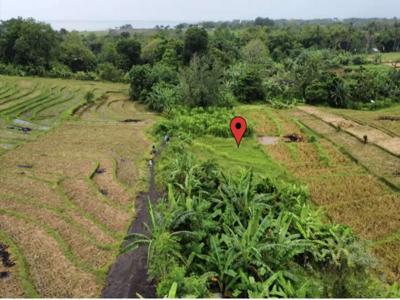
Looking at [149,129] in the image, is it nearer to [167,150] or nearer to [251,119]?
[167,150]

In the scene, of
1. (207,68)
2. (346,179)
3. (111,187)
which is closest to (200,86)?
(207,68)

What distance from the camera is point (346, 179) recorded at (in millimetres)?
16016

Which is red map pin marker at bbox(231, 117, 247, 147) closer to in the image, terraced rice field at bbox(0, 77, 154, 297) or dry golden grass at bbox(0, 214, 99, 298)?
terraced rice field at bbox(0, 77, 154, 297)

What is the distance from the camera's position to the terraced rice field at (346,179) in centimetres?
1194

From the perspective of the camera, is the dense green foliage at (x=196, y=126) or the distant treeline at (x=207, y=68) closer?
the dense green foliage at (x=196, y=126)

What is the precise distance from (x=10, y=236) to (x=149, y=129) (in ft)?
44.7

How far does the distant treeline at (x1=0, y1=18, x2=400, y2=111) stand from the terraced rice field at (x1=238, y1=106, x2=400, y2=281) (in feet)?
28.1

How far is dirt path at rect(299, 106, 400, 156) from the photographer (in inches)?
789

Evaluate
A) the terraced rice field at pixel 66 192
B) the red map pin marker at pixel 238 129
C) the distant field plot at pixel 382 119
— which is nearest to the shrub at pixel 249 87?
the distant field plot at pixel 382 119

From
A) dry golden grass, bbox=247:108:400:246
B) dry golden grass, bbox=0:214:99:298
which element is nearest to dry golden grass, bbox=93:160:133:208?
dry golden grass, bbox=0:214:99:298

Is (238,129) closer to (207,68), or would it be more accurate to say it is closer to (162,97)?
(207,68)

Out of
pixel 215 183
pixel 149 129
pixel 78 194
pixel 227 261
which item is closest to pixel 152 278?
pixel 227 261

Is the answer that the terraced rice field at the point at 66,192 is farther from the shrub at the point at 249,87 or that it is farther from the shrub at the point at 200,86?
the shrub at the point at 249,87

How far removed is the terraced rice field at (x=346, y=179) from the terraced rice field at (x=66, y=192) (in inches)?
273
